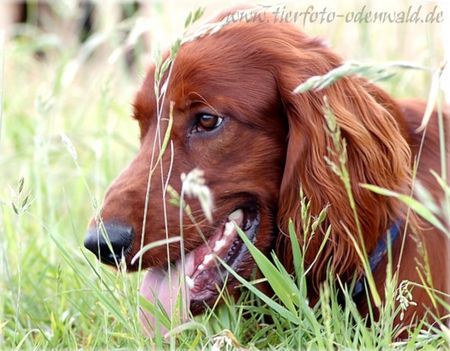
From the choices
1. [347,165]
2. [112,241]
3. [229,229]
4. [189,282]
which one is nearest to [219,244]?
[229,229]

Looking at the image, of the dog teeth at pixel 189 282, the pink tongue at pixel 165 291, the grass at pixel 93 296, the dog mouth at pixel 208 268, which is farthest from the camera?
the dog mouth at pixel 208 268

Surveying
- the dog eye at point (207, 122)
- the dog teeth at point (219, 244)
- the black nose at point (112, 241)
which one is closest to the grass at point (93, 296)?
the black nose at point (112, 241)

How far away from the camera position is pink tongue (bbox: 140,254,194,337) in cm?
253

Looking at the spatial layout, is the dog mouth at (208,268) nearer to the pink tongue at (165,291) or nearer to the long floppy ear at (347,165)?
the pink tongue at (165,291)

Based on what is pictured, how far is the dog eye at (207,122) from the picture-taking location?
9.26ft

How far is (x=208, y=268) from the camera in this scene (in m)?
2.77

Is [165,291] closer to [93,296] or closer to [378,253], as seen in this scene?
[93,296]

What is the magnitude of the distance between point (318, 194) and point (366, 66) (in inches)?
33.2

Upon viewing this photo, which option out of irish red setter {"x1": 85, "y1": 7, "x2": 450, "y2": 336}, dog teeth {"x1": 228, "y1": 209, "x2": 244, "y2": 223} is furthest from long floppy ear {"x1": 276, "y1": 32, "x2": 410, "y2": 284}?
dog teeth {"x1": 228, "y1": 209, "x2": 244, "y2": 223}

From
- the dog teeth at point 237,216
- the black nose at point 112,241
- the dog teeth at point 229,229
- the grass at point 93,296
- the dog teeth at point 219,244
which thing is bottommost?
the grass at point 93,296

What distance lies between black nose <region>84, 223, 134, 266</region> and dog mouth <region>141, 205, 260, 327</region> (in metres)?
0.17

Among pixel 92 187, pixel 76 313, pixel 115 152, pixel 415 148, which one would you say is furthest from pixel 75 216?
pixel 415 148

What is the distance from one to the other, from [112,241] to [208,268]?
34 cm

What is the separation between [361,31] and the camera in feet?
15.6
